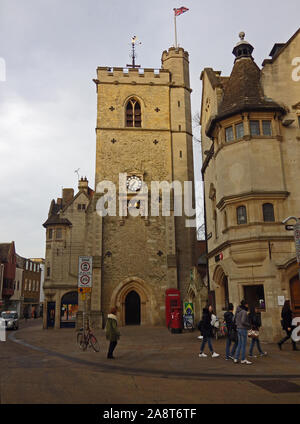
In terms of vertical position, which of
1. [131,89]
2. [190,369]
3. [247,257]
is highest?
[131,89]

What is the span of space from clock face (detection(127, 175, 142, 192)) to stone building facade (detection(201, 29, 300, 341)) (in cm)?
1128

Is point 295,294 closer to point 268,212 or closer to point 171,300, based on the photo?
point 268,212

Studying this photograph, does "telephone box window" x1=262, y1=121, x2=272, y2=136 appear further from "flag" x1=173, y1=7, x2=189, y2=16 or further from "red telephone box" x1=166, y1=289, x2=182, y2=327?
"flag" x1=173, y1=7, x2=189, y2=16

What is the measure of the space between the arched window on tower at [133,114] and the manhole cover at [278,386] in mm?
25964

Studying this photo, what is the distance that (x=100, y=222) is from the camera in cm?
2753

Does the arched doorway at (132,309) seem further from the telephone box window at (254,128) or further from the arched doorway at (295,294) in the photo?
the telephone box window at (254,128)

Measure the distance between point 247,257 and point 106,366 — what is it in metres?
7.94

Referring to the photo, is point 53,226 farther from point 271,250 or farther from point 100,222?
point 271,250

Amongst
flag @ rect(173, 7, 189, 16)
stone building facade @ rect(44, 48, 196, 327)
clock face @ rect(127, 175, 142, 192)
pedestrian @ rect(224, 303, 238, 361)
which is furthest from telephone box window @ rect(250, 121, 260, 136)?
flag @ rect(173, 7, 189, 16)

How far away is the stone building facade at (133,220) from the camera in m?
26.9

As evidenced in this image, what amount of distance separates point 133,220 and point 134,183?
122 inches

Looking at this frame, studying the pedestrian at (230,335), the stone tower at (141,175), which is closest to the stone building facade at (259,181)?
the pedestrian at (230,335)

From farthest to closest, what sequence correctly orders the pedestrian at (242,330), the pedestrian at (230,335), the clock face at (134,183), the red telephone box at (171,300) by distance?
the clock face at (134,183) < the red telephone box at (171,300) < the pedestrian at (230,335) < the pedestrian at (242,330)
